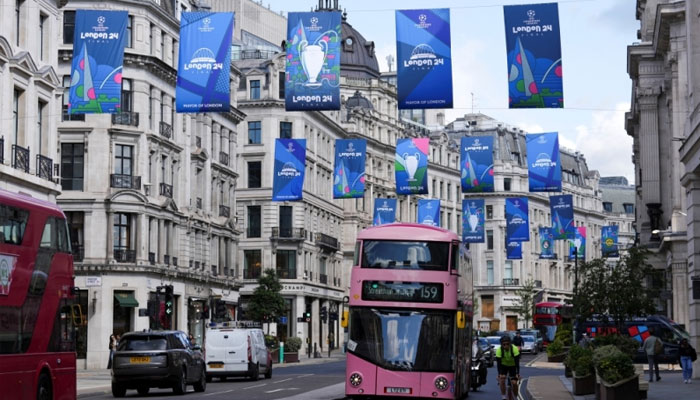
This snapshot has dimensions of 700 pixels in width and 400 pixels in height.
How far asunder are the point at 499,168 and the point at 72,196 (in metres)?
90.3

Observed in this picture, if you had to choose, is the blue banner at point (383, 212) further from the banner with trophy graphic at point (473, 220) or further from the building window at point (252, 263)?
the building window at point (252, 263)

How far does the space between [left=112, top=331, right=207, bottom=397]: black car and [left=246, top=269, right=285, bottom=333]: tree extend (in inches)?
1883

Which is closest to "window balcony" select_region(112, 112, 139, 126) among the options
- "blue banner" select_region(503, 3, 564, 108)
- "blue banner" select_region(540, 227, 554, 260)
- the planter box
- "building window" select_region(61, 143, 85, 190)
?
"building window" select_region(61, 143, 85, 190)

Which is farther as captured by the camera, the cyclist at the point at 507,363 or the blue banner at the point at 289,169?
the blue banner at the point at 289,169

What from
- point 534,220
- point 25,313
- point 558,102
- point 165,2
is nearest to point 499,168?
point 534,220

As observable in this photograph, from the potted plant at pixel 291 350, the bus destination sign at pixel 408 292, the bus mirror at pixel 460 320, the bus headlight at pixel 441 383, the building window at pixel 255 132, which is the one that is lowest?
the potted plant at pixel 291 350

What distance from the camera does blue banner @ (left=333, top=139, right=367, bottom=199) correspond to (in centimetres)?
5141

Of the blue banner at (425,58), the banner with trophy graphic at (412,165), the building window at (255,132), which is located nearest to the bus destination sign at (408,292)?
the blue banner at (425,58)

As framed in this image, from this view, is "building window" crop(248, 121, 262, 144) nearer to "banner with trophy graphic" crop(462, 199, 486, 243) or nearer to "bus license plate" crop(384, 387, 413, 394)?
"banner with trophy graphic" crop(462, 199, 486, 243)

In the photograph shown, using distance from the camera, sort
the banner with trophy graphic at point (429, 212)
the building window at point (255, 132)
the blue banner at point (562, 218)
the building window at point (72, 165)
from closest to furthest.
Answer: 1. the building window at point (72, 165)
2. the blue banner at point (562, 218)
3. the banner with trophy graphic at point (429, 212)
4. the building window at point (255, 132)

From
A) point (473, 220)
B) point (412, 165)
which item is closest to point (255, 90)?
point (473, 220)

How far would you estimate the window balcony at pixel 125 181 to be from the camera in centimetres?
6494

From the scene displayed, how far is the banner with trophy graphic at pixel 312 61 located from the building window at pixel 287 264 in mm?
65467

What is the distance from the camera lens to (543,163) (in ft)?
153
